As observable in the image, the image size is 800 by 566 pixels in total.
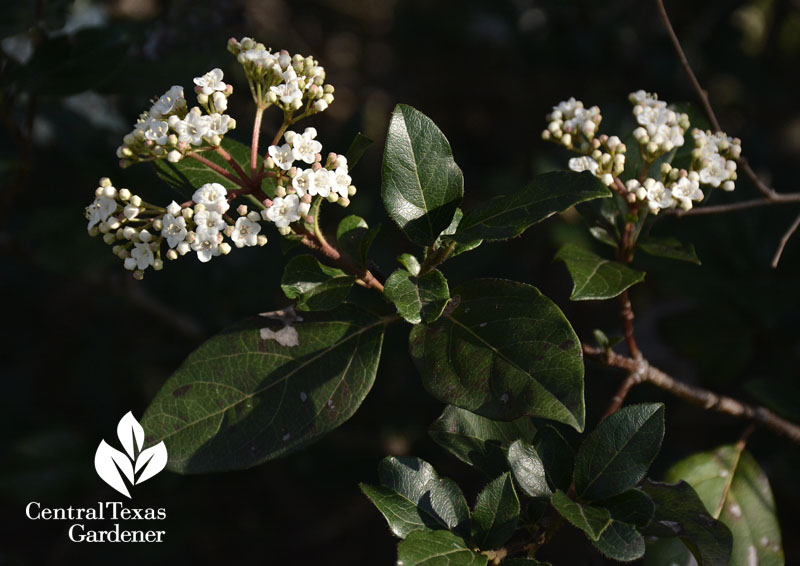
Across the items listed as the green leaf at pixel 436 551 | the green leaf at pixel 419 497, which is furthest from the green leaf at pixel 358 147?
the green leaf at pixel 436 551

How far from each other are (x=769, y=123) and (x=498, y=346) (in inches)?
119

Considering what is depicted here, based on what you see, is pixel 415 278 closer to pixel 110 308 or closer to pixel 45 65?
pixel 45 65

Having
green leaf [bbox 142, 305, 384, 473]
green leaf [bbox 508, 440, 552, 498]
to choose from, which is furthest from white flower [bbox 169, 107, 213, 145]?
green leaf [bbox 508, 440, 552, 498]

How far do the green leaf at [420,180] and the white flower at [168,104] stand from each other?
0.37 m

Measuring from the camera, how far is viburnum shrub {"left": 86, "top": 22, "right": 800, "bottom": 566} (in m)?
1.21

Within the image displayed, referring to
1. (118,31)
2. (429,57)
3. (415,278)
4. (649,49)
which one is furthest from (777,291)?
A: (429,57)

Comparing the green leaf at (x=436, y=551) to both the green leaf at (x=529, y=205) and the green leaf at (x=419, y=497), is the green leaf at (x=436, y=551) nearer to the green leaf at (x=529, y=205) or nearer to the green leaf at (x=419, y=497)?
the green leaf at (x=419, y=497)

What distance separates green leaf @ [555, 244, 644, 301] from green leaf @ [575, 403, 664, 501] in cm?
21

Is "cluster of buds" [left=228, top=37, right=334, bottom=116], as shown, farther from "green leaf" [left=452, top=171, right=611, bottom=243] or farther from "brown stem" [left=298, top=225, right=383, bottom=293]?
"green leaf" [left=452, top=171, right=611, bottom=243]

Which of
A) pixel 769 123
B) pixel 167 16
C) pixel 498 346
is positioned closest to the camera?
pixel 498 346

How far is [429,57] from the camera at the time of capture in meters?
4.32

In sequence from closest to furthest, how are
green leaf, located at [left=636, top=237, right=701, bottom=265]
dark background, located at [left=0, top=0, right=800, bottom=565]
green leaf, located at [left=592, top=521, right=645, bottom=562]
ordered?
1. green leaf, located at [left=592, top=521, right=645, bottom=562]
2. green leaf, located at [left=636, top=237, right=701, bottom=265]
3. dark background, located at [left=0, top=0, right=800, bottom=565]

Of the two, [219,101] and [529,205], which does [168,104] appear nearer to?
[219,101]

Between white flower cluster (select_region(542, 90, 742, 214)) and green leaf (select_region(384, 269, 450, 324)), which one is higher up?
white flower cluster (select_region(542, 90, 742, 214))
